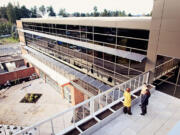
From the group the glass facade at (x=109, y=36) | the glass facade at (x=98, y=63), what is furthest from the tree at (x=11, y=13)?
the glass facade at (x=109, y=36)

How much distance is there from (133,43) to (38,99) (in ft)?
57.7

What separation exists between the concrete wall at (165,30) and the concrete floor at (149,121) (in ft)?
8.70

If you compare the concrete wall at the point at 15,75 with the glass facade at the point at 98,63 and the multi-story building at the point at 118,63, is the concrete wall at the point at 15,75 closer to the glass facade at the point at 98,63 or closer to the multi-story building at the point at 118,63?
the glass facade at the point at 98,63

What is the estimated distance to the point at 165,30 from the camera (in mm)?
7102

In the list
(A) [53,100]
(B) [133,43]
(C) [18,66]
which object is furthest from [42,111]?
(C) [18,66]

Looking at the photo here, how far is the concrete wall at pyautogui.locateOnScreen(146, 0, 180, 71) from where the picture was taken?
664cm

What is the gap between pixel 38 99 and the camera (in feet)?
69.7

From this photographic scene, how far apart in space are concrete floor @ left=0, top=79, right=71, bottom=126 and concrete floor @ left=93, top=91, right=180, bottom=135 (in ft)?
46.9

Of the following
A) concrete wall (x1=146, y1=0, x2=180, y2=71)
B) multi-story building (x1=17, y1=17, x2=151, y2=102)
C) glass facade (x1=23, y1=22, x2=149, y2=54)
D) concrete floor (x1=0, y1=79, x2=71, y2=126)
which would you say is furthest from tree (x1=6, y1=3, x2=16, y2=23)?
concrete wall (x1=146, y1=0, x2=180, y2=71)

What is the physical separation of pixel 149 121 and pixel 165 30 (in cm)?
475

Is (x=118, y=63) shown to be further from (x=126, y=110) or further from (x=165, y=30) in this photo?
(x=126, y=110)

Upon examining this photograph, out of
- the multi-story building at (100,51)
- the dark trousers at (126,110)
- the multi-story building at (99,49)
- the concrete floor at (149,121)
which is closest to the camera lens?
the concrete floor at (149,121)

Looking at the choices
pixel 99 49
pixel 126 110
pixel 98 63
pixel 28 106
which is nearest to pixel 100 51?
pixel 99 49

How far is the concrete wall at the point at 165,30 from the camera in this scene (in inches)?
261
